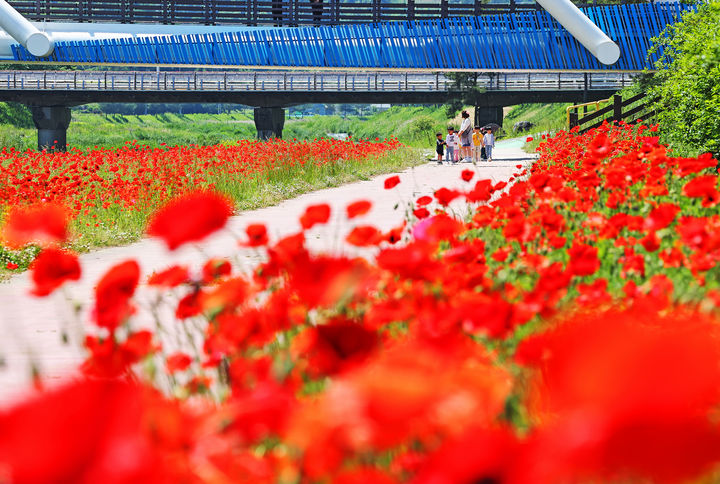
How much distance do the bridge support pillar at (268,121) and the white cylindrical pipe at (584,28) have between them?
1356 centimetres

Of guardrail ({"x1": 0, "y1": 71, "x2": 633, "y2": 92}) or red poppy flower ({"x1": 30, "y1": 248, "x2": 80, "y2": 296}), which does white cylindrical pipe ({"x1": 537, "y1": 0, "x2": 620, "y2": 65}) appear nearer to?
guardrail ({"x1": 0, "y1": 71, "x2": 633, "y2": 92})

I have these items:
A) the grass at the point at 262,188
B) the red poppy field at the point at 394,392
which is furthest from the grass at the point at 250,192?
the red poppy field at the point at 394,392

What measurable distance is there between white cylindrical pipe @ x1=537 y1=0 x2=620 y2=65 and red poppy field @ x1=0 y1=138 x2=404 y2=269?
19709mm

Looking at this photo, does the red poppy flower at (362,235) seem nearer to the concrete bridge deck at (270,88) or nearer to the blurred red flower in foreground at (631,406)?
the blurred red flower in foreground at (631,406)

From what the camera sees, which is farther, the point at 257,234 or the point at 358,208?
the point at 358,208

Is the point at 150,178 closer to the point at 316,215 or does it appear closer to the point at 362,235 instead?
the point at 362,235

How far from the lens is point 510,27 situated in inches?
1714

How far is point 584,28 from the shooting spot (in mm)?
40969

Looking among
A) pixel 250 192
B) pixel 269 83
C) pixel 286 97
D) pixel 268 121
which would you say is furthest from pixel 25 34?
pixel 250 192

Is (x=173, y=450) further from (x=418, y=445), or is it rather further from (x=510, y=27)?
(x=510, y=27)

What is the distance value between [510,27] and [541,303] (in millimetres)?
42648

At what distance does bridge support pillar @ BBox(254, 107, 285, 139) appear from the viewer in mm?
44594

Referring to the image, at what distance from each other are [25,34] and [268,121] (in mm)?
13265

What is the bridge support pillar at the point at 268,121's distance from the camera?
44594 millimetres
